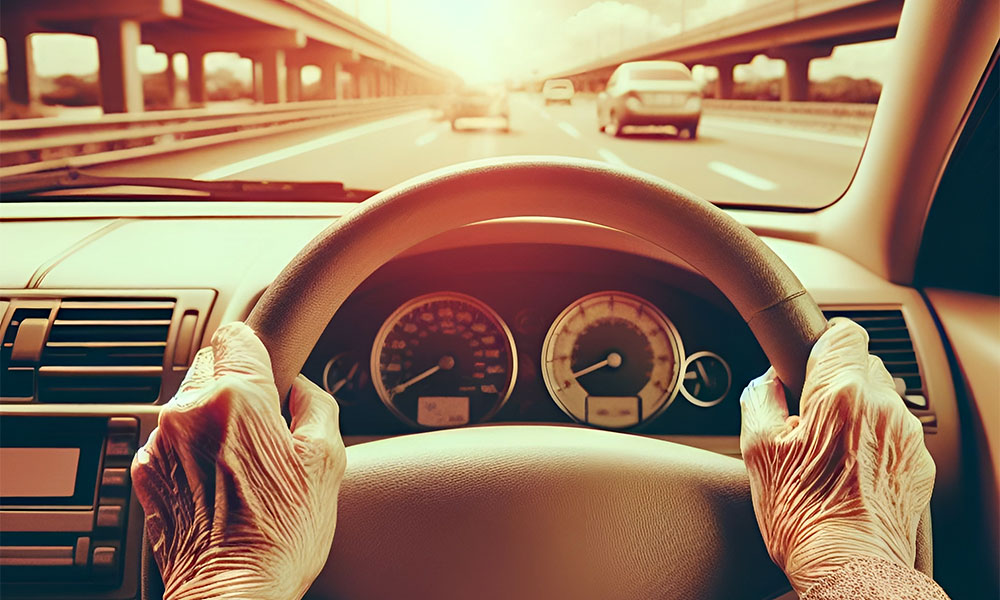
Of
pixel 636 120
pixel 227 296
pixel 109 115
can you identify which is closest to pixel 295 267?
pixel 227 296

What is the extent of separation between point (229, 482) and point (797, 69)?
363cm

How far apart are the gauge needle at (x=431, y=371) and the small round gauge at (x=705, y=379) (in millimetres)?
740

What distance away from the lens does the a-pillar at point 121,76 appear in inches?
195

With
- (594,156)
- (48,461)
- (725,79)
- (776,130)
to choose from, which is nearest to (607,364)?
(48,461)

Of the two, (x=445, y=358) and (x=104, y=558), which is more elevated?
(x=445, y=358)

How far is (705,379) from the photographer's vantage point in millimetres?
2781

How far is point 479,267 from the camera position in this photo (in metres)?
2.84

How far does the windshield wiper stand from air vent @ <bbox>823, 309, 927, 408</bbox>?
1.84m

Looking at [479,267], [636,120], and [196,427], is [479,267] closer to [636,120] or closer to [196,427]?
[196,427]

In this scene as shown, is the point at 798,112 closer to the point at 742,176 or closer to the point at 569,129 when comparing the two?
the point at 742,176

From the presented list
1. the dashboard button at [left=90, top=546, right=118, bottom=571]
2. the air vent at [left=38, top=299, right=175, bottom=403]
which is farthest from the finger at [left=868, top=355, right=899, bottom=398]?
the dashboard button at [left=90, top=546, right=118, bottom=571]

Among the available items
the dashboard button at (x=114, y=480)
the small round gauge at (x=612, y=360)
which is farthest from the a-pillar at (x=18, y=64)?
the small round gauge at (x=612, y=360)

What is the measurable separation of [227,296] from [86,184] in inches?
46.1

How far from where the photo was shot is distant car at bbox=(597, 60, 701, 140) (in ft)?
13.5
